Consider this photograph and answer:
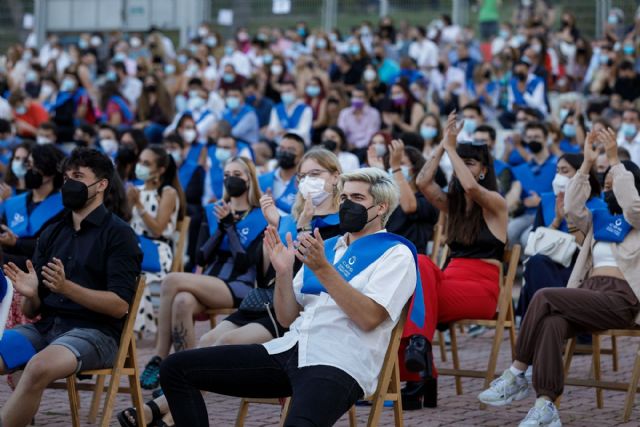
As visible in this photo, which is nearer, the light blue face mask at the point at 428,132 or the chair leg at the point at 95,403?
the chair leg at the point at 95,403

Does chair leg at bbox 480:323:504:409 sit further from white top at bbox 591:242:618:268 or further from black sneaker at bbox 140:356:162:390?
black sneaker at bbox 140:356:162:390

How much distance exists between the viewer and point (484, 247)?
26.5 feet

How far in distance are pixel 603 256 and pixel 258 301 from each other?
2.20m

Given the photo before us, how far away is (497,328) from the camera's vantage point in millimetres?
7797

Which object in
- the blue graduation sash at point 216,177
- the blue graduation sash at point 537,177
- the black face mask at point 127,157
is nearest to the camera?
the black face mask at point 127,157

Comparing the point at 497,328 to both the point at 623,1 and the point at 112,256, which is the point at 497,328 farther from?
the point at 623,1

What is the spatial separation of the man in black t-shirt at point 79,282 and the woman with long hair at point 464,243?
204 centimetres

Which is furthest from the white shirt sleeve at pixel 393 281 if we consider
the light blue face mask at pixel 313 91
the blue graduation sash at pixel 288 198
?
the light blue face mask at pixel 313 91

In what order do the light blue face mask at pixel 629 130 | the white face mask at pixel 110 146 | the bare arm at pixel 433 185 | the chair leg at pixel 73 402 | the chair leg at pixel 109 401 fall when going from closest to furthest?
1. the chair leg at pixel 109 401
2. the chair leg at pixel 73 402
3. the bare arm at pixel 433 185
4. the light blue face mask at pixel 629 130
5. the white face mask at pixel 110 146

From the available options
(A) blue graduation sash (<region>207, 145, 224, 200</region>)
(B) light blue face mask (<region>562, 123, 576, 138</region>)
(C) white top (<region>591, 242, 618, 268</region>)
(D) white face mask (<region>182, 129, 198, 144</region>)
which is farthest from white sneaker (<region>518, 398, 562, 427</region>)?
(D) white face mask (<region>182, 129, 198, 144</region>)

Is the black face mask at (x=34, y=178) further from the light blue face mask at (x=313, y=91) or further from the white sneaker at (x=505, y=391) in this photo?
the light blue face mask at (x=313, y=91)

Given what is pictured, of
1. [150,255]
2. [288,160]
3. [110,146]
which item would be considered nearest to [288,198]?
[288,160]

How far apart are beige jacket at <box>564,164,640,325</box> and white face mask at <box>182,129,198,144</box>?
800cm

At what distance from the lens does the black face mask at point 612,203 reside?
7.47 m
